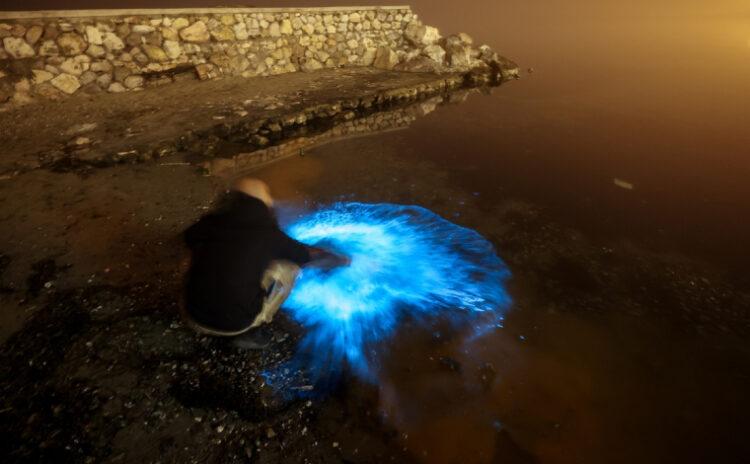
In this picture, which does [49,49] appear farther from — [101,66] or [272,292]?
[272,292]

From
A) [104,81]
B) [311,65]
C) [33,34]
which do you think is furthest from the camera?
[311,65]

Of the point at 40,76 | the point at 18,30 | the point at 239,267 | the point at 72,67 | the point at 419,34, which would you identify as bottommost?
the point at 239,267

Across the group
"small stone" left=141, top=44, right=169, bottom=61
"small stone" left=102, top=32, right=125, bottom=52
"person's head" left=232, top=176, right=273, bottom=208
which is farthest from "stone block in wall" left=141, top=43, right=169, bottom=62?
"person's head" left=232, top=176, right=273, bottom=208

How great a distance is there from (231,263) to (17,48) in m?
7.60

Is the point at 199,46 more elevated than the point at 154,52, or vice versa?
the point at 199,46

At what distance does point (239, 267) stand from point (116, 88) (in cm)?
745

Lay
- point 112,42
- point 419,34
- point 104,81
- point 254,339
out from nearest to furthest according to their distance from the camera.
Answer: point 254,339, point 112,42, point 104,81, point 419,34

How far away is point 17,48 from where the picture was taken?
6469 millimetres

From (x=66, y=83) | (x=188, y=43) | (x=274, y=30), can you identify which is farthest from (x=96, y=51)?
(x=274, y=30)

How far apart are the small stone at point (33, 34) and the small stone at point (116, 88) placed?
4.06 feet

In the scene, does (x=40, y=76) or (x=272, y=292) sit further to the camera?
(x=40, y=76)

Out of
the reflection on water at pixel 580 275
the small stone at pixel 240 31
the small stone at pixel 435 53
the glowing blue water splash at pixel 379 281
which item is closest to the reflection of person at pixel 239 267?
the glowing blue water splash at pixel 379 281

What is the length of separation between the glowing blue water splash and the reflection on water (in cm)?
25

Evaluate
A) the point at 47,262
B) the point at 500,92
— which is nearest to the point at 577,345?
the point at 47,262
